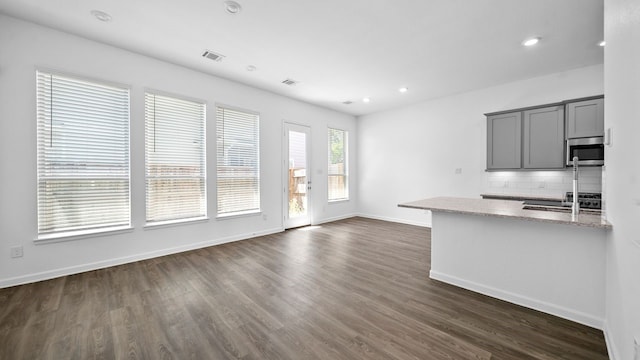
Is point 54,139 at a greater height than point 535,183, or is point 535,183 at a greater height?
point 54,139

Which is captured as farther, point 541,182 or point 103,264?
point 541,182

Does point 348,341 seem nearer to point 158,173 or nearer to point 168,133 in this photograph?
point 158,173

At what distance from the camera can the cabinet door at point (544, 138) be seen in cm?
404

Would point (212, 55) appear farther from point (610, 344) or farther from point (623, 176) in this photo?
point (610, 344)

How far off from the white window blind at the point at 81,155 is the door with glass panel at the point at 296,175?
2870 millimetres

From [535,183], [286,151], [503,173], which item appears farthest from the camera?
[286,151]

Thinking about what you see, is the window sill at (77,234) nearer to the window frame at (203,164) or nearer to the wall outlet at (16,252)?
the wall outlet at (16,252)

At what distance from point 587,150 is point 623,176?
11.0ft

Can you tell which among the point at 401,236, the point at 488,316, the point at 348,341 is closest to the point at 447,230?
the point at 488,316

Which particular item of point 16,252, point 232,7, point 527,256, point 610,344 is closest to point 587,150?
point 527,256

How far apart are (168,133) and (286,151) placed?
2.32m

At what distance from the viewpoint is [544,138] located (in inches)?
165

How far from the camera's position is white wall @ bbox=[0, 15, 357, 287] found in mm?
2799

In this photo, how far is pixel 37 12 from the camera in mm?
2703
